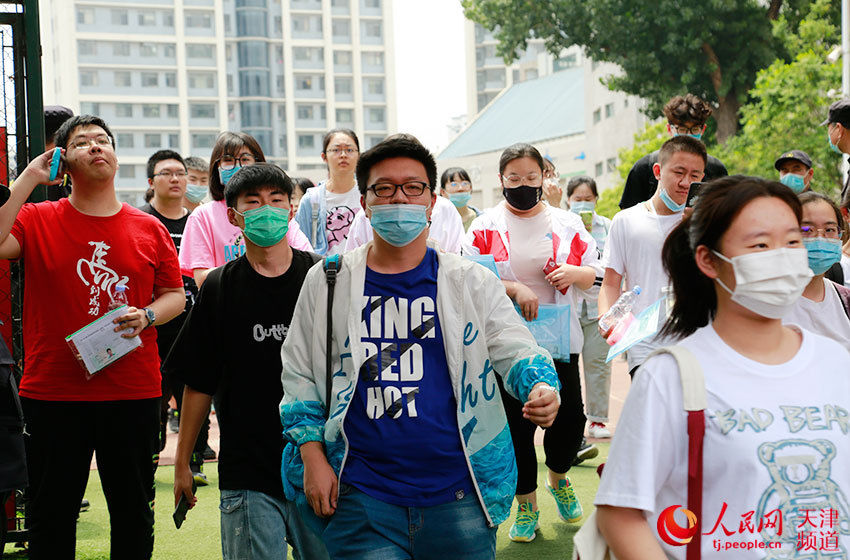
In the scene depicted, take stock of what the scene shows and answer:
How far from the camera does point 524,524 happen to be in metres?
6.07

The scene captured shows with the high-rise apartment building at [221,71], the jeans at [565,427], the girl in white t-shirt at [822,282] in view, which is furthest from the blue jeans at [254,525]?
the high-rise apartment building at [221,71]

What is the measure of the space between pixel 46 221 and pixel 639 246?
290cm

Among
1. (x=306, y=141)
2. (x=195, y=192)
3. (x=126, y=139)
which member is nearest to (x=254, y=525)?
(x=195, y=192)

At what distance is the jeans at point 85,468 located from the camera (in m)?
4.50

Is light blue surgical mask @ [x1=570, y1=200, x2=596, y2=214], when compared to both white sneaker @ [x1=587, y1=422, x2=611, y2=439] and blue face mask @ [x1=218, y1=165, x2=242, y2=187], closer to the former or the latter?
white sneaker @ [x1=587, y1=422, x2=611, y2=439]

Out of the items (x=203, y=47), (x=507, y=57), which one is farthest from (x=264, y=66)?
(x=507, y=57)

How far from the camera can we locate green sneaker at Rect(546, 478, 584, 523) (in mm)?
6363

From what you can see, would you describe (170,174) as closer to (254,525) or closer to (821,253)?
(254,525)

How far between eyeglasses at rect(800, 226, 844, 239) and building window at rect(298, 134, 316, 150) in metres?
103

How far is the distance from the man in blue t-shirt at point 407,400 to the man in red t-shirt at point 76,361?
145 centimetres

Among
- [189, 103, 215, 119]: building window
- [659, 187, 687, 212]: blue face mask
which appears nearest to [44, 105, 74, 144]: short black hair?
[659, 187, 687, 212]: blue face mask

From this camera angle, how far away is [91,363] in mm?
4441

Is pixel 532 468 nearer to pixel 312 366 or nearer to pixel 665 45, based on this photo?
pixel 312 366

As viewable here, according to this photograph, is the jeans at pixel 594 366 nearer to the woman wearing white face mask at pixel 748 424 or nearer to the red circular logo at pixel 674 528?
the woman wearing white face mask at pixel 748 424
